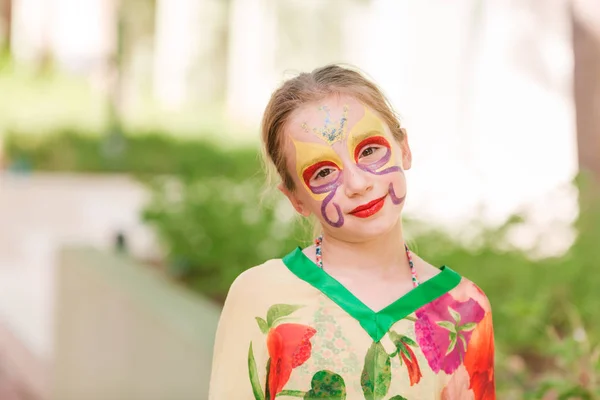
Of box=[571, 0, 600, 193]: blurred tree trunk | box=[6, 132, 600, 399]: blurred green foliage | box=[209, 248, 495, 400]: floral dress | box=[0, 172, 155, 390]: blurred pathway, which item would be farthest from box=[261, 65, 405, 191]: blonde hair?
box=[0, 172, 155, 390]: blurred pathway

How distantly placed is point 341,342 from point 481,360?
26cm

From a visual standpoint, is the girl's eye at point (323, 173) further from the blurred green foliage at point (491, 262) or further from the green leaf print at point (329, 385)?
the blurred green foliage at point (491, 262)

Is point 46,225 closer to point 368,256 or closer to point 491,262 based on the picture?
point 491,262

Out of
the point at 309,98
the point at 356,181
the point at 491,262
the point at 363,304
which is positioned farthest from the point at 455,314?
the point at 491,262

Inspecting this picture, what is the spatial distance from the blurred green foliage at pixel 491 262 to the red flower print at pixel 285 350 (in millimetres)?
1416

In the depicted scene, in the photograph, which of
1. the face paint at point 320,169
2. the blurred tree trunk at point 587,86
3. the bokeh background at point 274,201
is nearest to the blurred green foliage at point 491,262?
the bokeh background at point 274,201

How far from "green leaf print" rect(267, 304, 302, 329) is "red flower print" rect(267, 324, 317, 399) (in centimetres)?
1

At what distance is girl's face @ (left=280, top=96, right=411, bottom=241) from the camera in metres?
1.84

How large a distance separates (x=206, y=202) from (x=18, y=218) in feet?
18.4

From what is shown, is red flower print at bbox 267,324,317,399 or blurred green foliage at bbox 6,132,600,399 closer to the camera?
red flower print at bbox 267,324,317,399

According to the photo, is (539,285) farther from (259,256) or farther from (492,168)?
(492,168)

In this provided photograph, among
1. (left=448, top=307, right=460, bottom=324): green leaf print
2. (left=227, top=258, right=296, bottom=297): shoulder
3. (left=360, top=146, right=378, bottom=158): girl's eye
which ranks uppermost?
(left=360, top=146, right=378, bottom=158): girl's eye

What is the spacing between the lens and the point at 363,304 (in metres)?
1.82

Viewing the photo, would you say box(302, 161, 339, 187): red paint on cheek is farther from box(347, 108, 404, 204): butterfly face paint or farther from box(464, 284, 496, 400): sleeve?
box(464, 284, 496, 400): sleeve
